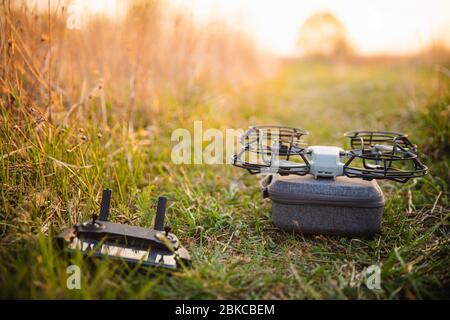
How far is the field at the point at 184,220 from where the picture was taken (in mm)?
1620

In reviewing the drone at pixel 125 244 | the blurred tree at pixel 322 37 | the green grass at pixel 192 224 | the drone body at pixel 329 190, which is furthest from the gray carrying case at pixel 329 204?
the blurred tree at pixel 322 37

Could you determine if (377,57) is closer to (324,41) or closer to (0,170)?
(324,41)

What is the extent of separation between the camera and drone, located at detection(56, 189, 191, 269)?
1.66 meters

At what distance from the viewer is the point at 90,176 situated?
2379 millimetres

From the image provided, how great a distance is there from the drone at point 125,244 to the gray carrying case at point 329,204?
0.64 meters

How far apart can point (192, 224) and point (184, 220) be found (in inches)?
4.5

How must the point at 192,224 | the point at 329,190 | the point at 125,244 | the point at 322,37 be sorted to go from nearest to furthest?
1. the point at 125,244
2. the point at 329,190
3. the point at 192,224
4. the point at 322,37

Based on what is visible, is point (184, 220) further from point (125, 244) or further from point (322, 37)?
point (322, 37)

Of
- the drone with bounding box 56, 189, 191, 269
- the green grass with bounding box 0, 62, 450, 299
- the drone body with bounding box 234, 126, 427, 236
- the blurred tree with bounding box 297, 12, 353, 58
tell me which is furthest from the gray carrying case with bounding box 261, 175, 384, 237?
the blurred tree with bounding box 297, 12, 353, 58

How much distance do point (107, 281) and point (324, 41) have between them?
3291 centimetres

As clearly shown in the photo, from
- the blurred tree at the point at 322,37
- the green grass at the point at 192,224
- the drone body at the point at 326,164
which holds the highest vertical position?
the blurred tree at the point at 322,37

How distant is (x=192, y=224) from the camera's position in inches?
88.7

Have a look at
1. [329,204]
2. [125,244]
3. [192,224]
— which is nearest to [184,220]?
[192,224]

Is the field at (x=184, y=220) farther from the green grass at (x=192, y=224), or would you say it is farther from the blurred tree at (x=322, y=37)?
the blurred tree at (x=322, y=37)
